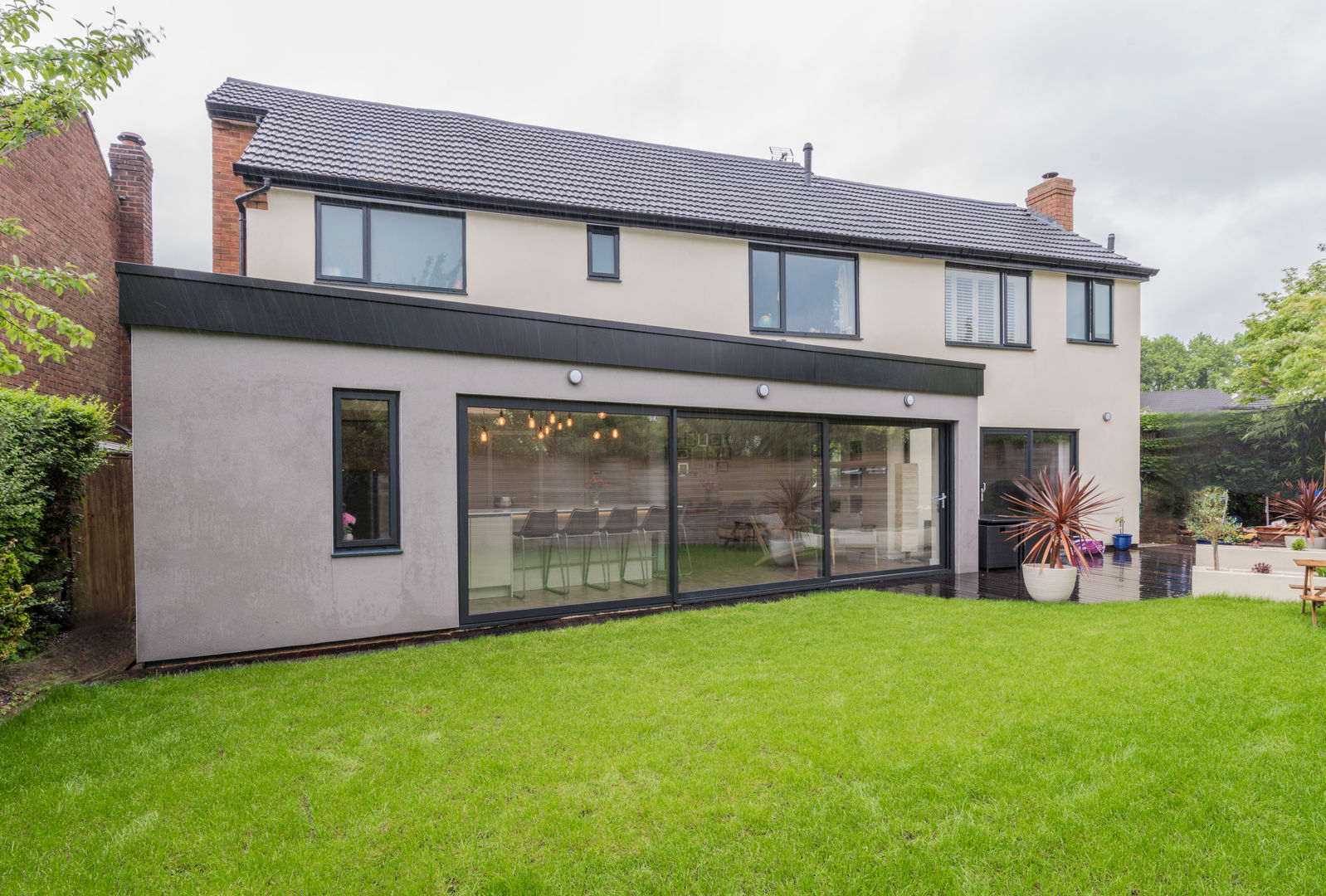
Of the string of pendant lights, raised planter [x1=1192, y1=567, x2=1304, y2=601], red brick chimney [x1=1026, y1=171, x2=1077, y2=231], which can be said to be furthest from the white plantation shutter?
the string of pendant lights

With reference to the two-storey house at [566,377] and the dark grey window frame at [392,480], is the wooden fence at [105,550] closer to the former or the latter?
the two-storey house at [566,377]

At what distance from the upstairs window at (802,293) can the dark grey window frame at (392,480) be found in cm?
692

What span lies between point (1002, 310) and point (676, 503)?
919 cm

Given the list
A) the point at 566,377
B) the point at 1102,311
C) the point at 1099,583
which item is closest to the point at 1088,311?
the point at 1102,311

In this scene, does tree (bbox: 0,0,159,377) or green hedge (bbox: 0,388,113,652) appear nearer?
tree (bbox: 0,0,159,377)

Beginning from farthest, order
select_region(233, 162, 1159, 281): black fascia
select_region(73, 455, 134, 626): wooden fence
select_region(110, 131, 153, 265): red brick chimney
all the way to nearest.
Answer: select_region(110, 131, 153, 265): red brick chimney < select_region(233, 162, 1159, 281): black fascia < select_region(73, 455, 134, 626): wooden fence

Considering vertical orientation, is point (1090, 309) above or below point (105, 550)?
above

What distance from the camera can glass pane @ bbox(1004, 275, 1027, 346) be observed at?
42.9 feet

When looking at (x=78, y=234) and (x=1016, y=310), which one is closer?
(x=78, y=234)

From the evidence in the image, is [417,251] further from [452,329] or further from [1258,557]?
[1258,557]

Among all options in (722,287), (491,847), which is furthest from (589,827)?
(722,287)

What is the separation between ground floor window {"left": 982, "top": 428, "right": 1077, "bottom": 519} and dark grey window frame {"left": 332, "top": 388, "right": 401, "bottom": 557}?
35.2 ft

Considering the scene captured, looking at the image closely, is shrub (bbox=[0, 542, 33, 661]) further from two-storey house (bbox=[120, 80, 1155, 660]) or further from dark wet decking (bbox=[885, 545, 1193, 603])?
dark wet decking (bbox=[885, 545, 1193, 603])

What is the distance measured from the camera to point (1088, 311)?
1371 cm
